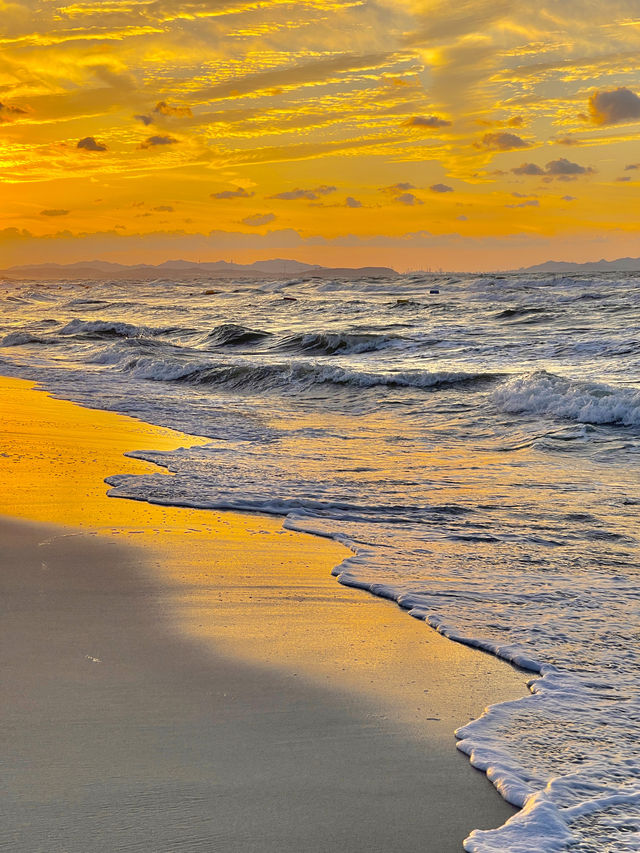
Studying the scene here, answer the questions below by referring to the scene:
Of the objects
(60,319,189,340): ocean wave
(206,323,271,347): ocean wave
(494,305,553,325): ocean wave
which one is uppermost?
(60,319,189,340): ocean wave

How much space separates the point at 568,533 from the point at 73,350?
23396mm

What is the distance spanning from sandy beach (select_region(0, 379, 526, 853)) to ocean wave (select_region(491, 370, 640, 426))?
783 centimetres

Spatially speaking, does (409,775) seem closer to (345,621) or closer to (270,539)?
(345,621)

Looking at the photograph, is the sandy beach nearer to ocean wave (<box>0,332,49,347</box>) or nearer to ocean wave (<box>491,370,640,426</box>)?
ocean wave (<box>491,370,640,426</box>)

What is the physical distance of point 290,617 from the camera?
4.34m

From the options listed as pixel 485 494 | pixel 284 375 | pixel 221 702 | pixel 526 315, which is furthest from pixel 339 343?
pixel 221 702

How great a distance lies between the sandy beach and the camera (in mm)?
2520

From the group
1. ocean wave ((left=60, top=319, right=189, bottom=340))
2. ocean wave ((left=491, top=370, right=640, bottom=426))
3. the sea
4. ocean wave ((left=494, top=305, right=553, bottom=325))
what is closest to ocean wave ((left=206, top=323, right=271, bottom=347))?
ocean wave ((left=60, top=319, right=189, bottom=340))

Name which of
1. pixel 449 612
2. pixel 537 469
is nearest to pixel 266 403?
pixel 537 469

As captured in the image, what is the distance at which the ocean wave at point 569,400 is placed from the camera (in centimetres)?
Result: 1233

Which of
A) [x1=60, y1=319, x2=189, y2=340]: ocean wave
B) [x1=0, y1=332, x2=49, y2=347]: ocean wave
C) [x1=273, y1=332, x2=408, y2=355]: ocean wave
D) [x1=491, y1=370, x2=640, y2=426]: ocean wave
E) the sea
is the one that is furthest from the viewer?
[x1=60, y1=319, x2=189, y2=340]: ocean wave

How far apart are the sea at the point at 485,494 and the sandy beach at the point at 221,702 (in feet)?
0.66

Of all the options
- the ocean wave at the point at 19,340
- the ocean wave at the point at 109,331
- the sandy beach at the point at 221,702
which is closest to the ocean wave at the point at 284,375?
the ocean wave at the point at 19,340

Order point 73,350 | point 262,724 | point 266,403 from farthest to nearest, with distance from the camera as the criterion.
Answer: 1. point 73,350
2. point 266,403
3. point 262,724
